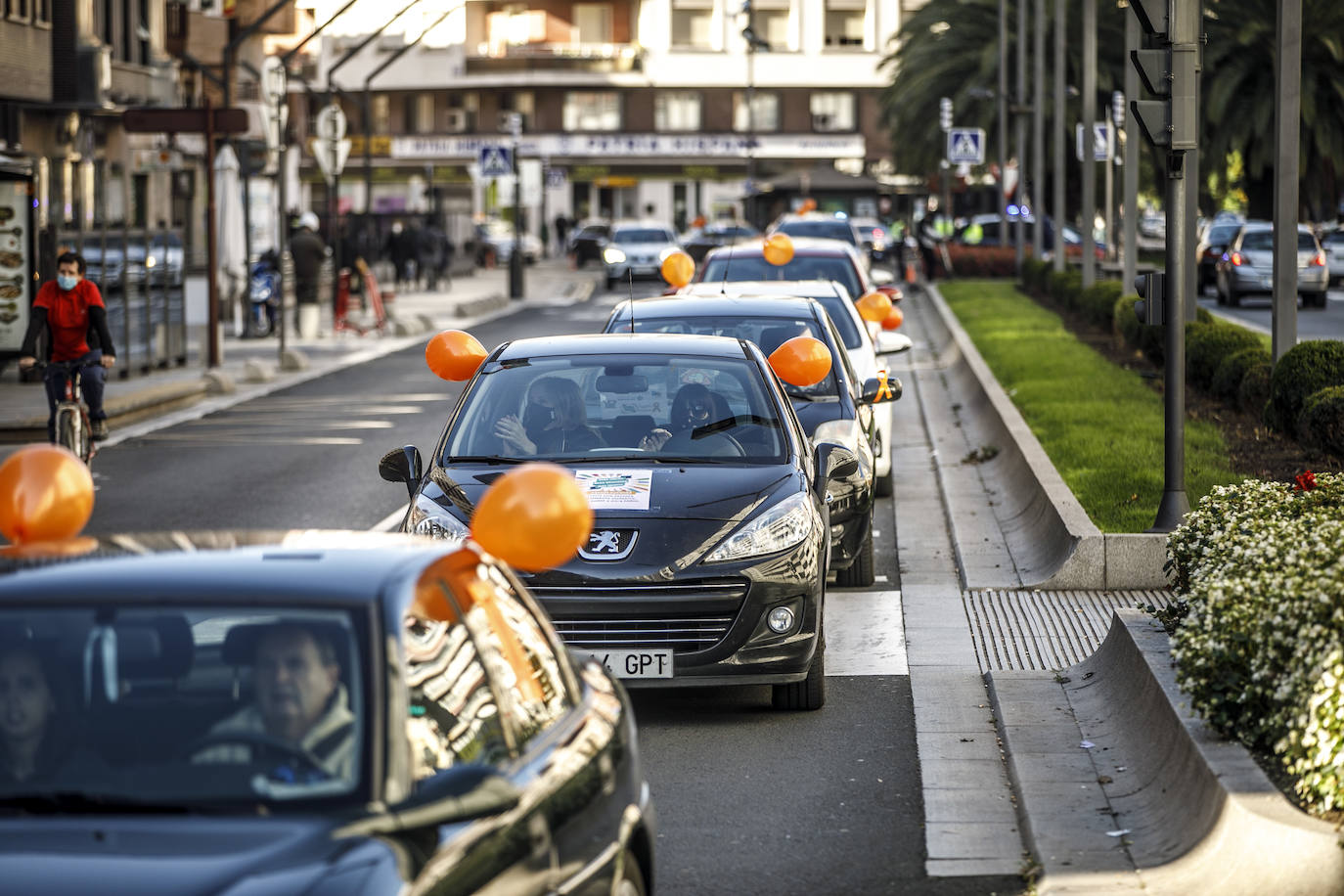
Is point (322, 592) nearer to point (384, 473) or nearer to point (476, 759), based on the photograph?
point (476, 759)

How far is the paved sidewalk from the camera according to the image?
2311 cm

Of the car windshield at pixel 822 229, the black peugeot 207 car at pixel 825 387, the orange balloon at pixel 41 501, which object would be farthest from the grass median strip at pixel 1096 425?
the orange balloon at pixel 41 501

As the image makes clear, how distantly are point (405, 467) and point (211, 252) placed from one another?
21096 mm

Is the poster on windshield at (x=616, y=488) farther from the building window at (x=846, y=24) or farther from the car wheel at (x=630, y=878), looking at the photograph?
the building window at (x=846, y=24)

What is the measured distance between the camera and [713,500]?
28.8 feet

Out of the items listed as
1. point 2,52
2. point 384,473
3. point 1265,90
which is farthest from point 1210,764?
point 1265,90

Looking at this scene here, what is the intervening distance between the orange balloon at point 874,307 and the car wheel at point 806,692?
8.78 m

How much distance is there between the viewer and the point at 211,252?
2958 cm

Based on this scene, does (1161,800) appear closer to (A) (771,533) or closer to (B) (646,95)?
(A) (771,533)

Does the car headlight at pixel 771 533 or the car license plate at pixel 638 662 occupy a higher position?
the car headlight at pixel 771 533

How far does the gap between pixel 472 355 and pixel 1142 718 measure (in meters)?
4.33

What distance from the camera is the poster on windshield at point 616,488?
8680 millimetres

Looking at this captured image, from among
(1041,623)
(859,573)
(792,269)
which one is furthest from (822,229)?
(1041,623)

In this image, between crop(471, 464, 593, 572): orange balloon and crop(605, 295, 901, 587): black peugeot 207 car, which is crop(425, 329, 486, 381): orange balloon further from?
crop(471, 464, 593, 572): orange balloon
